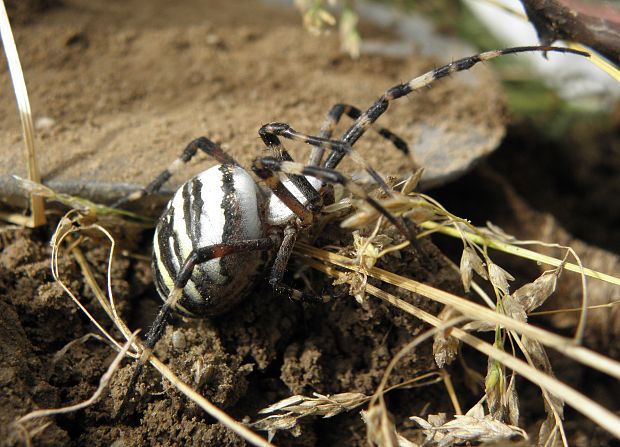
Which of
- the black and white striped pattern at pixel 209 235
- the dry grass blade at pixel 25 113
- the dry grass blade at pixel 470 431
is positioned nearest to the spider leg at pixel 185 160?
the black and white striped pattern at pixel 209 235

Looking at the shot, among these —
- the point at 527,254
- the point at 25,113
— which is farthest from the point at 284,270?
the point at 25,113

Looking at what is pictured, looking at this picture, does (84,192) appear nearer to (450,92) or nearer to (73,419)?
(73,419)

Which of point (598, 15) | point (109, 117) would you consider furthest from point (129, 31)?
point (598, 15)

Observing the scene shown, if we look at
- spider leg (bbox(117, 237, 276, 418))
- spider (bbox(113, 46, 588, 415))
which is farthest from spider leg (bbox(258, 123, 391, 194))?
spider leg (bbox(117, 237, 276, 418))

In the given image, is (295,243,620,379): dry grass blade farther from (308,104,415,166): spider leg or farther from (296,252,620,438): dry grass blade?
(308,104,415,166): spider leg

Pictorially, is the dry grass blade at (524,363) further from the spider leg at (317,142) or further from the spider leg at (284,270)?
the spider leg at (317,142)

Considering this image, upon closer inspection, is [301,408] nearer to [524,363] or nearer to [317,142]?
[524,363]
